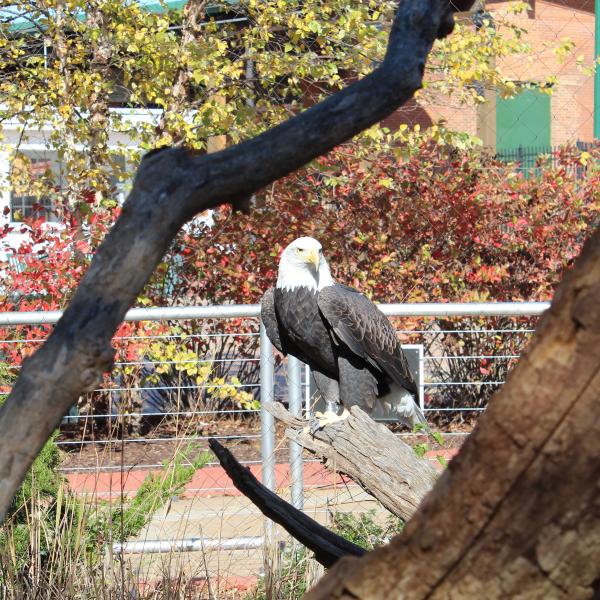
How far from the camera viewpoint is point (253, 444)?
22.1 ft

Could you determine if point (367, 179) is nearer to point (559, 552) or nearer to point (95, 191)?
point (95, 191)

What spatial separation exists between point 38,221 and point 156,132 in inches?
37.7

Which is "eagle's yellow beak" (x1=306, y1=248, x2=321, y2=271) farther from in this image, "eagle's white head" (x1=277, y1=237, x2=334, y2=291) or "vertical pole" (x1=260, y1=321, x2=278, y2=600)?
"vertical pole" (x1=260, y1=321, x2=278, y2=600)

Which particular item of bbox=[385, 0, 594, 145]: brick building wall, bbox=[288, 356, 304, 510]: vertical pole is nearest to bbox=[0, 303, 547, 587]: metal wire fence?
bbox=[288, 356, 304, 510]: vertical pole

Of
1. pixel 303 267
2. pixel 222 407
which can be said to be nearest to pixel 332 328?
pixel 303 267

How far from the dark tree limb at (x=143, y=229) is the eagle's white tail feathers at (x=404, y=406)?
381 centimetres

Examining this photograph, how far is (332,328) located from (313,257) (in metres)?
0.36

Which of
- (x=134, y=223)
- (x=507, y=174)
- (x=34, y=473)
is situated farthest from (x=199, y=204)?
(x=507, y=174)

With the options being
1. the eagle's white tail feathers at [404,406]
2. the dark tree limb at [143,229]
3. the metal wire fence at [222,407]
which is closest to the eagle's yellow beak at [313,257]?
the metal wire fence at [222,407]

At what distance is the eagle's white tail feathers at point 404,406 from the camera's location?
16.8 feet

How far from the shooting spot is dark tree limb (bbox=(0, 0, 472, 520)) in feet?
3.97

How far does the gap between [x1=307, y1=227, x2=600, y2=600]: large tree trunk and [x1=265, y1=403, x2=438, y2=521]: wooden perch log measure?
148 centimetres

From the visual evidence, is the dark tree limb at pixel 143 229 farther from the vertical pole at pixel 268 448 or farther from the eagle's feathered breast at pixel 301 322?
the eagle's feathered breast at pixel 301 322

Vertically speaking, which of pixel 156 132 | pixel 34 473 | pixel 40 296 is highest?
pixel 156 132
